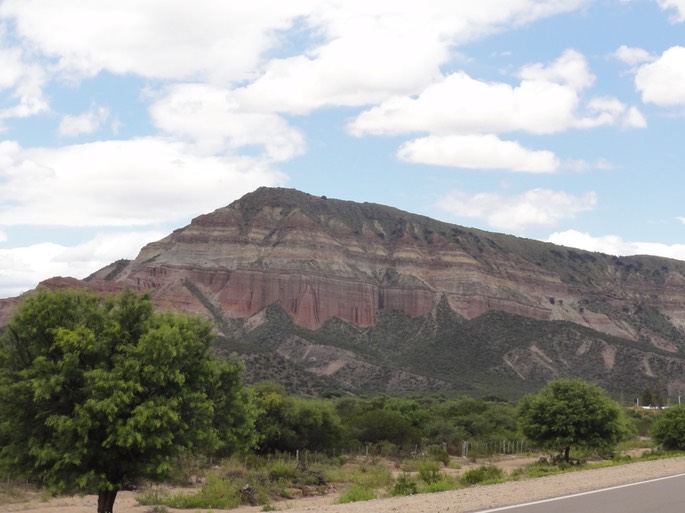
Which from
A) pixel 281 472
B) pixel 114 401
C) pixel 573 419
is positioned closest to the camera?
pixel 114 401

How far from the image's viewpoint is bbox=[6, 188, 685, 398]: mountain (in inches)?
4806

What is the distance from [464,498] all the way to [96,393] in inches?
349

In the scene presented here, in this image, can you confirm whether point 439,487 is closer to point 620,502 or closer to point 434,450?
point 620,502

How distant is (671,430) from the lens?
50438mm

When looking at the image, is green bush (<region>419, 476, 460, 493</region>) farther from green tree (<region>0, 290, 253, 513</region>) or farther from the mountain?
the mountain

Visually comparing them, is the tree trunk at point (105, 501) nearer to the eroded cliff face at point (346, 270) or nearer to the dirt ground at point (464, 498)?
the dirt ground at point (464, 498)

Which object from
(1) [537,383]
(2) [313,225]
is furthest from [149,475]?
(2) [313,225]

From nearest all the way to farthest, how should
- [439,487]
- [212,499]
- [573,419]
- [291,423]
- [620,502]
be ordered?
[620,502], [439,487], [212,499], [573,419], [291,423]

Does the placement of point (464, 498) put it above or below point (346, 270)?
below

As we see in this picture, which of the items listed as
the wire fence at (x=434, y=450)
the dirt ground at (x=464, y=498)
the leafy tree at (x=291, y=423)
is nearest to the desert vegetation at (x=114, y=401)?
the dirt ground at (x=464, y=498)

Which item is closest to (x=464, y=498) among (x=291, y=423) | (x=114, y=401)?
(x=114, y=401)

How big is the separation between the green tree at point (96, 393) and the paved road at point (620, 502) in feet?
27.6

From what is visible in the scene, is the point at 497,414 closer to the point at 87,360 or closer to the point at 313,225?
the point at 87,360

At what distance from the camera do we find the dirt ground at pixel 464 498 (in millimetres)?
18266
